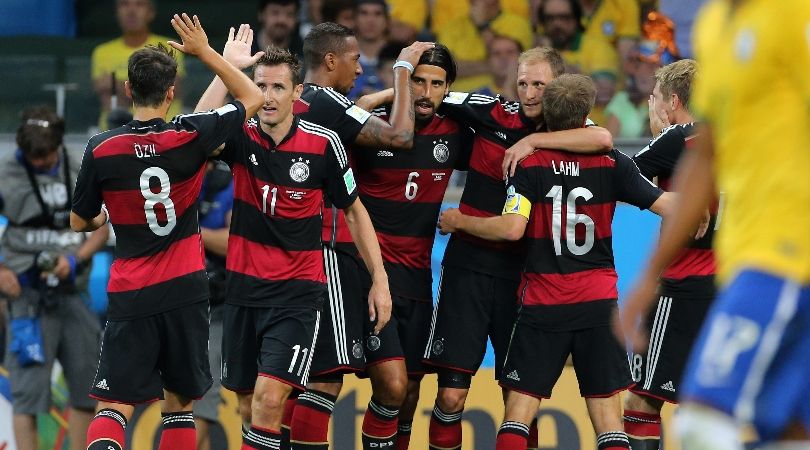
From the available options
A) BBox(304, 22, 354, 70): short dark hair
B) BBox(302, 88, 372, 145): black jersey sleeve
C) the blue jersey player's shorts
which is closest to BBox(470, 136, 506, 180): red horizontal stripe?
BBox(302, 88, 372, 145): black jersey sleeve

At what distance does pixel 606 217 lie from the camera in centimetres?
684

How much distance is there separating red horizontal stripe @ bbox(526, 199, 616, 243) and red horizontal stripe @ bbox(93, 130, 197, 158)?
184 centimetres

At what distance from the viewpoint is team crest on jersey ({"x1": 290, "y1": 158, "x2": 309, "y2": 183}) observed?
670cm

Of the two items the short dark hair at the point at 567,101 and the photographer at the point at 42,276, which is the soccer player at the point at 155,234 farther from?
the photographer at the point at 42,276

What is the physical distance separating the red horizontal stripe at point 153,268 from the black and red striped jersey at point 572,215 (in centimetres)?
167

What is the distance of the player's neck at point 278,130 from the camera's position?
266 inches

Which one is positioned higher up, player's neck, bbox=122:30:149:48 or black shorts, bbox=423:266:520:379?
player's neck, bbox=122:30:149:48

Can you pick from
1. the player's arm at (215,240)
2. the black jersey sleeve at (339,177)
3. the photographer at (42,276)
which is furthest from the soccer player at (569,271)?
the photographer at (42,276)

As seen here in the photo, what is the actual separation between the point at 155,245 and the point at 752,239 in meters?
3.58

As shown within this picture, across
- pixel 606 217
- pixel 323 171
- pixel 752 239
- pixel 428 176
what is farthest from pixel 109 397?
pixel 752 239

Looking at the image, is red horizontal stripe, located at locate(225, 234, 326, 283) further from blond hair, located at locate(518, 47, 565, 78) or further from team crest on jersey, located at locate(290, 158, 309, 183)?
blond hair, located at locate(518, 47, 565, 78)

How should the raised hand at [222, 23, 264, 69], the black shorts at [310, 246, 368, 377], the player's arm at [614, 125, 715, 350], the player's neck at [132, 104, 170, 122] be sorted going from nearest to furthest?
the player's arm at [614, 125, 715, 350]
the player's neck at [132, 104, 170, 122]
the raised hand at [222, 23, 264, 69]
the black shorts at [310, 246, 368, 377]

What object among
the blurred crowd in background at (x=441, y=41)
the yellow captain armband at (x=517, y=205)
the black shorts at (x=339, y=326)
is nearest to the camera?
the yellow captain armband at (x=517, y=205)

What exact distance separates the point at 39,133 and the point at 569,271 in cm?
389
